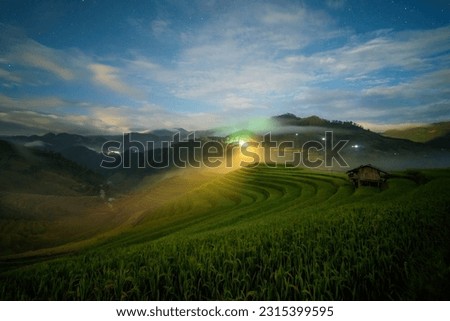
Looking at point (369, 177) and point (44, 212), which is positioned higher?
point (369, 177)

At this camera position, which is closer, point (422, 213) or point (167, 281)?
point (167, 281)

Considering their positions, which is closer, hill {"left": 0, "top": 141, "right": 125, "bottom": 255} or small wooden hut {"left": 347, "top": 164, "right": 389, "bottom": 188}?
small wooden hut {"left": 347, "top": 164, "right": 389, "bottom": 188}

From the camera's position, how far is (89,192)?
182875 mm

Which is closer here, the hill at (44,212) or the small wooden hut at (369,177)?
the small wooden hut at (369,177)

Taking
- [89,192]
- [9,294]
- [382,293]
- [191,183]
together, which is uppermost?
[382,293]

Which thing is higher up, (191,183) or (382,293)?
(382,293)

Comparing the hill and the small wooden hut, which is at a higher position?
the small wooden hut

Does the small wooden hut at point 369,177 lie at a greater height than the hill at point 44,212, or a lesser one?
greater

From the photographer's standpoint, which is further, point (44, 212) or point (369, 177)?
point (44, 212)

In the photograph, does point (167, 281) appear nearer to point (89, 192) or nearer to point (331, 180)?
point (331, 180)
